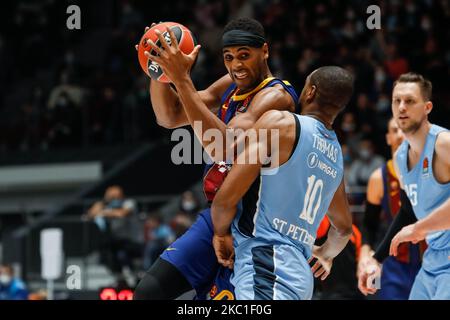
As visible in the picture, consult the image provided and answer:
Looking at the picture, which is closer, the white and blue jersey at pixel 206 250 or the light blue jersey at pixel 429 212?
the white and blue jersey at pixel 206 250

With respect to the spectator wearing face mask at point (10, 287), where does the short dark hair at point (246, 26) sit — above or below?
above

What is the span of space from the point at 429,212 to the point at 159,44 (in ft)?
6.80

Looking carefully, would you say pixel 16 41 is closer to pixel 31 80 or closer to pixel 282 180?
pixel 31 80

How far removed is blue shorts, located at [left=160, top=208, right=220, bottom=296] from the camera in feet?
15.3

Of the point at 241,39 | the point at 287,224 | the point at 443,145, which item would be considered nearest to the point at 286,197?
the point at 287,224

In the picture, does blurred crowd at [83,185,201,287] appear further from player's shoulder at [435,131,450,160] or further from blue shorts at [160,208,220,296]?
blue shorts at [160,208,220,296]

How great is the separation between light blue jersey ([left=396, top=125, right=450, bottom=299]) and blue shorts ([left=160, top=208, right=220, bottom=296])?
145 centimetres

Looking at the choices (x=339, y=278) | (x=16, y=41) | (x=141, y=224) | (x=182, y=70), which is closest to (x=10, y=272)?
(x=141, y=224)

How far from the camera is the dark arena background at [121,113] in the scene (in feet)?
40.8

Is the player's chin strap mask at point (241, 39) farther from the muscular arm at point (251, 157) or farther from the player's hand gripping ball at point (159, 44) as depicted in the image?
the muscular arm at point (251, 157)

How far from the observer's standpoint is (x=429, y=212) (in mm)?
5328

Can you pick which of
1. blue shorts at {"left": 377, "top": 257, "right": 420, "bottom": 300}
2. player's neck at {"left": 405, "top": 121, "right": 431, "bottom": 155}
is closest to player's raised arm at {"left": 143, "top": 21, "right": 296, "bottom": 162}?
player's neck at {"left": 405, "top": 121, "right": 431, "bottom": 155}

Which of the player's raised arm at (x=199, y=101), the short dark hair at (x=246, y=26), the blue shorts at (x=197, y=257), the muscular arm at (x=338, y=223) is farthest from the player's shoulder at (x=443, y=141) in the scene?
the blue shorts at (x=197, y=257)
